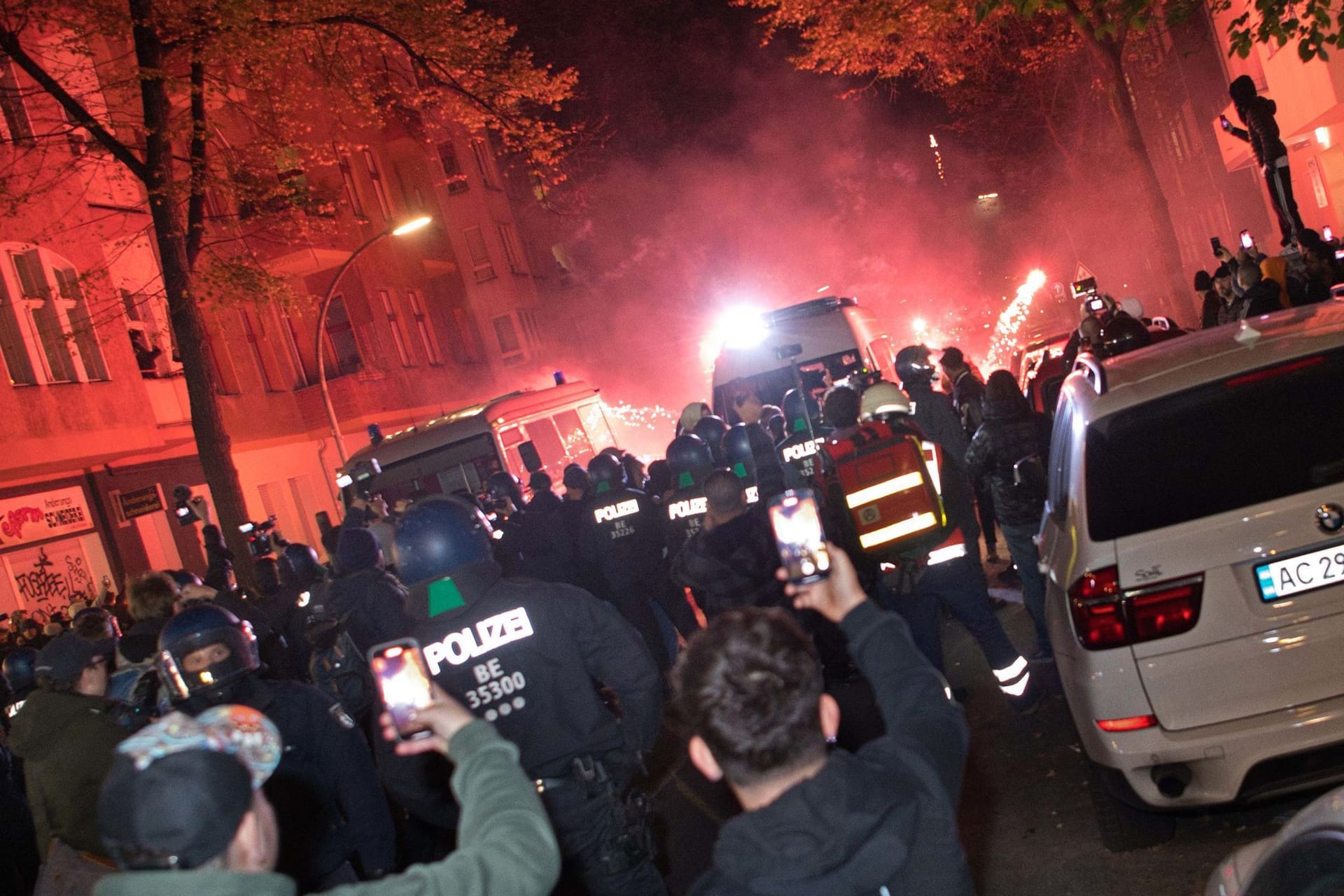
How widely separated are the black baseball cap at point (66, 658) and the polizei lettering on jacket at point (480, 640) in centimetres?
185

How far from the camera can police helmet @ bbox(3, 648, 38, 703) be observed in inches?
272

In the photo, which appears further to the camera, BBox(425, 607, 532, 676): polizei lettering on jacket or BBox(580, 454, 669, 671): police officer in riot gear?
BBox(580, 454, 669, 671): police officer in riot gear

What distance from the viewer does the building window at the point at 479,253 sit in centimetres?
3578

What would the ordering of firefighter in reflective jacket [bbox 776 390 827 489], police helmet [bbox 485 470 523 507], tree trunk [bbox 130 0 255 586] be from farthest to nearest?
tree trunk [bbox 130 0 255 586], police helmet [bbox 485 470 523 507], firefighter in reflective jacket [bbox 776 390 827 489]

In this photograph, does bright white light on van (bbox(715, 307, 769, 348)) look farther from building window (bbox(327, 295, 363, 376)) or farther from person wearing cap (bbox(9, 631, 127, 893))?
building window (bbox(327, 295, 363, 376))

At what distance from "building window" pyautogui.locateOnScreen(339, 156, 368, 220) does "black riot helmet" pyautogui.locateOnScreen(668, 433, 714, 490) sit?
62.8 feet

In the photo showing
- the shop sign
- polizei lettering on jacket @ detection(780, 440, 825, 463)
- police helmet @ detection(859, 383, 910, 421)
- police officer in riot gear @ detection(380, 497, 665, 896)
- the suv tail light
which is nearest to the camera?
police officer in riot gear @ detection(380, 497, 665, 896)

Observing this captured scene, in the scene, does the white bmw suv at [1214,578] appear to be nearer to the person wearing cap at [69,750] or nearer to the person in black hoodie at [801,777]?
the person in black hoodie at [801,777]

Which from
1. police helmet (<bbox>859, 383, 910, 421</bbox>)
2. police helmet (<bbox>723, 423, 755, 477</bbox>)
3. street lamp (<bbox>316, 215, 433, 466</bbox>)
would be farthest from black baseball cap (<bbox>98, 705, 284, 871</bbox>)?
street lamp (<bbox>316, 215, 433, 466</bbox>)

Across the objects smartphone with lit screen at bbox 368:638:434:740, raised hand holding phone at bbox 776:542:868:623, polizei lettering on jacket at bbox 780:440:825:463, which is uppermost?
smartphone with lit screen at bbox 368:638:434:740

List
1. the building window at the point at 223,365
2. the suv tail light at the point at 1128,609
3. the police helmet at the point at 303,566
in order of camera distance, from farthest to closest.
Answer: the building window at the point at 223,365
the police helmet at the point at 303,566
the suv tail light at the point at 1128,609

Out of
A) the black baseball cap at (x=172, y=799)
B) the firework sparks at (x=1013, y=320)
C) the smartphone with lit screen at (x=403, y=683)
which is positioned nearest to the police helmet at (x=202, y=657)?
the smartphone with lit screen at (x=403, y=683)

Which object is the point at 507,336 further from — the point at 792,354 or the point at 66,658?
the point at 66,658

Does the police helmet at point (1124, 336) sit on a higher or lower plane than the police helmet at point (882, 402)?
lower
